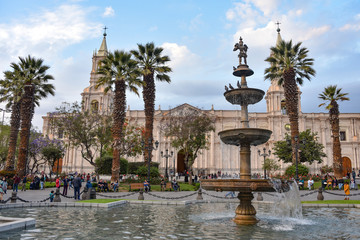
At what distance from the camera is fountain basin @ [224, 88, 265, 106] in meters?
10.0

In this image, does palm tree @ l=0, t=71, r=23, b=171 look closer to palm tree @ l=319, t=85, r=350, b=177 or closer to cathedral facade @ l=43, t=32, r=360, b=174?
cathedral facade @ l=43, t=32, r=360, b=174

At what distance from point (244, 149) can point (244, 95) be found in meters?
1.91

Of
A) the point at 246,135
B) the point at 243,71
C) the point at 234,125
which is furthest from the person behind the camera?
the point at 234,125

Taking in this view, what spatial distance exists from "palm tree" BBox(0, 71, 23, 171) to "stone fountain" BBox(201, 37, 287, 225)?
21947 mm

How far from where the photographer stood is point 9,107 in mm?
29172

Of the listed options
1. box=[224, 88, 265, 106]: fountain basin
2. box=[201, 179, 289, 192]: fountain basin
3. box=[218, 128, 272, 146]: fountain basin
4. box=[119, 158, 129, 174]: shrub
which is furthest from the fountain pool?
box=[119, 158, 129, 174]: shrub

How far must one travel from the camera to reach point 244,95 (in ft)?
33.3

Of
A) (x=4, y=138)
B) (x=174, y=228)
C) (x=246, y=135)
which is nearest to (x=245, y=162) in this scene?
(x=246, y=135)

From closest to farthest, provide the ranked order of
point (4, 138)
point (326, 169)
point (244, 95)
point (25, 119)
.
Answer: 1. point (244, 95)
2. point (25, 119)
3. point (4, 138)
4. point (326, 169)

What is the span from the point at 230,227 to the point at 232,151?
43907 mm

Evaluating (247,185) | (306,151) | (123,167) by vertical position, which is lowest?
(247,185)

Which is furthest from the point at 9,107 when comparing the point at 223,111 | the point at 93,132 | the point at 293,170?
the point at 223,111

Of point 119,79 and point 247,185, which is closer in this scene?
point 247,185

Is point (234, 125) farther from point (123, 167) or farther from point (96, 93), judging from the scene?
point (96, 93)
